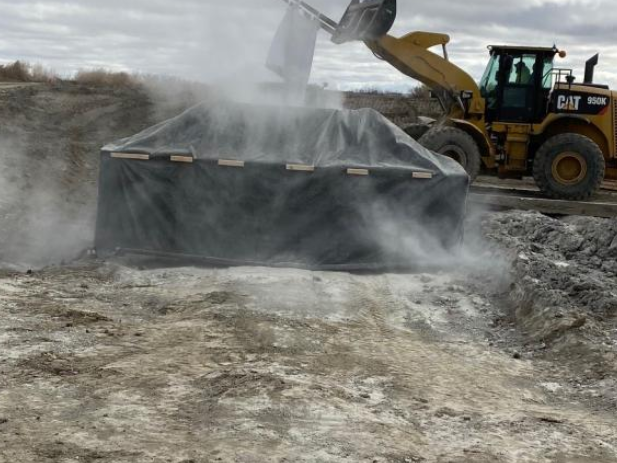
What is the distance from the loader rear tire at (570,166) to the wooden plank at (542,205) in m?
1.01

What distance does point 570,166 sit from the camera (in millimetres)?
14547

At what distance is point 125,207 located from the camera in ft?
31.8

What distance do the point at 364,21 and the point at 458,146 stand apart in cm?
290

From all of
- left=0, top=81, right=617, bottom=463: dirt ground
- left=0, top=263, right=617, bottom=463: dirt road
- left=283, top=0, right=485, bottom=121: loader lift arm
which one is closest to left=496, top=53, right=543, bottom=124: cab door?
left=283, top=0, right=485, bottom=121: loader lift arm

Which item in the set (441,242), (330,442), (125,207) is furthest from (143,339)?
(441,242)

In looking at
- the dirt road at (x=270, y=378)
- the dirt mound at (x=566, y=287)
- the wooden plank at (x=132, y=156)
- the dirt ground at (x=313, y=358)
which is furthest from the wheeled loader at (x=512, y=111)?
the dirt road at (x=270, y=378)

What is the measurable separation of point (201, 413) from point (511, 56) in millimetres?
11529

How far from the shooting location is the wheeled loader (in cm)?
1427

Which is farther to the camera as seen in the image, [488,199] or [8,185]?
[8,185]

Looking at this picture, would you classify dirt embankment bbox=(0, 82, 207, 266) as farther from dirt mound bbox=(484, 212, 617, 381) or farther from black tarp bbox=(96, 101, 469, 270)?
dirt mound bbox=(484, 212, 617, 381)

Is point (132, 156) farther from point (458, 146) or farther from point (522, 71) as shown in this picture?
point (522, 71)

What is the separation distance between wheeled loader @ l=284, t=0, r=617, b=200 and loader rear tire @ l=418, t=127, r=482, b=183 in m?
0.02

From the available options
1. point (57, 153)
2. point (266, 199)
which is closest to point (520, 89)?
point (266, 199)

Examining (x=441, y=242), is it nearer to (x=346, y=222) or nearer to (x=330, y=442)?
(x=346, y=222)
